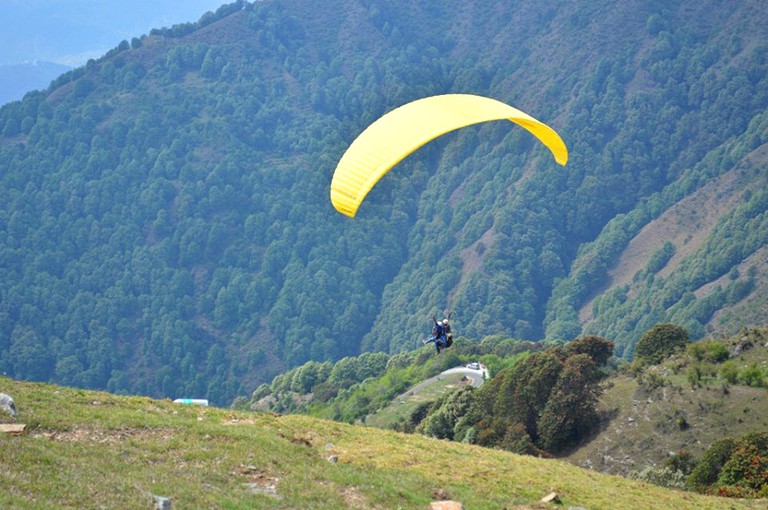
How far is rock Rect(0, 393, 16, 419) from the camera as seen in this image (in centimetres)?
2742

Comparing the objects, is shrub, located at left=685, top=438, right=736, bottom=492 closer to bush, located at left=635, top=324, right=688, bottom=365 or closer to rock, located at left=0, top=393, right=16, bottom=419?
bush, located at left=635, top=324, right=688, bottom=365

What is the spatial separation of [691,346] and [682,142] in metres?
151

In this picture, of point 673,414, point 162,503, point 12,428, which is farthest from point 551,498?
point 673,414

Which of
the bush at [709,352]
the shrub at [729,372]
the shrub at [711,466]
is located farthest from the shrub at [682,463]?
the bush at [709,352]

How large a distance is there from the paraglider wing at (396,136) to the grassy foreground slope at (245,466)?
6.98 meters

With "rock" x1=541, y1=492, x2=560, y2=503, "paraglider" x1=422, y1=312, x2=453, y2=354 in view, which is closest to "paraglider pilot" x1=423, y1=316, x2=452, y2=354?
"paraglider" x1=422, y1=312, x2=453, y2=354

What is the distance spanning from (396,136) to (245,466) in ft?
36.7

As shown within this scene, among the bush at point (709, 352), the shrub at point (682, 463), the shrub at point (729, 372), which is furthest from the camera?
the bush at point (709, 352)

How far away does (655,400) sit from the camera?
51.2 metres

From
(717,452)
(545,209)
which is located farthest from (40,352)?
(717,452)

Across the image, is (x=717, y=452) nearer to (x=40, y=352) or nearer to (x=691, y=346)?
(x=691, y=346)

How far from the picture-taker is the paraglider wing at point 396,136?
3189 centimetres

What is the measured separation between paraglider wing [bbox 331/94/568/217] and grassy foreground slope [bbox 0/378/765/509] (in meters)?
6.98

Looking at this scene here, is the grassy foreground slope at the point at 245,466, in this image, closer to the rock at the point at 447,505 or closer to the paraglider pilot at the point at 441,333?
the rock at the point at 447,505
